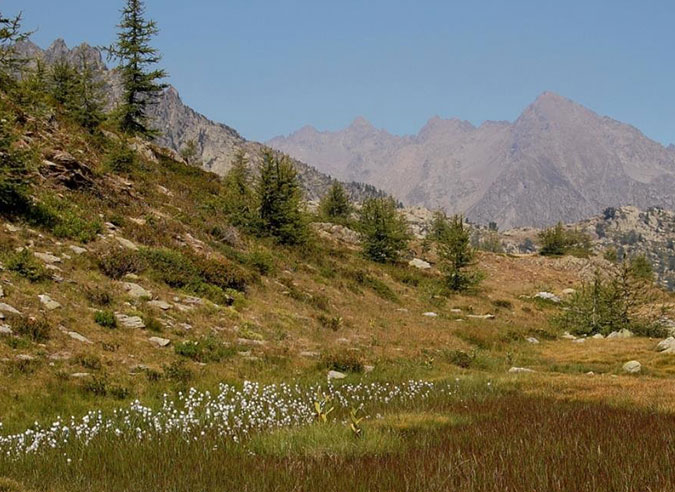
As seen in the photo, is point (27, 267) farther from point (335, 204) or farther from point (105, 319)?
point (335, 204)

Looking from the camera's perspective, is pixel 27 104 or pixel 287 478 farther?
pixel 27 104

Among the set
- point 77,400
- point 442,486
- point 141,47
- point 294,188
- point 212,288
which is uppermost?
point 141,47

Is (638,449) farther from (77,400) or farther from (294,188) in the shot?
(294,188)

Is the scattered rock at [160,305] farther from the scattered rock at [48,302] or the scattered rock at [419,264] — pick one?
the scattered rock at [419,264]

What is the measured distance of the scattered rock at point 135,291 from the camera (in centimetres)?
1431

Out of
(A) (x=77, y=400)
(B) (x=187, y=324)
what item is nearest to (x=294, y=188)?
(B) (x=187, y=324)

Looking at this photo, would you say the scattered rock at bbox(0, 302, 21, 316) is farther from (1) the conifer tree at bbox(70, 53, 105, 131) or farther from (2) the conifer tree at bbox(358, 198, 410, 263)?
(2) the conifer tree at bbox(358, 198, 410, 263)

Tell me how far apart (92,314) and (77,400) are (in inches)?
160

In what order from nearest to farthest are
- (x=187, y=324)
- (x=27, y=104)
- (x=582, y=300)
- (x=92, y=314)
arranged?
(x=92, y=314) < (x=187, y=324) < (x=27, y=104) < (x=582, y=300)

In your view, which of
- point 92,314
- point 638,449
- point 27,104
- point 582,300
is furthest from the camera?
point 582,300

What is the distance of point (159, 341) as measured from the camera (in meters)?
12.2

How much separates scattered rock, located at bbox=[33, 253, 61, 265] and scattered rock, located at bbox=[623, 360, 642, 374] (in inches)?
686

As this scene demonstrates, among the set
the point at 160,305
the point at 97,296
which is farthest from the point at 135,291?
the point at 97,296

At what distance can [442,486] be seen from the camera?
405cm
